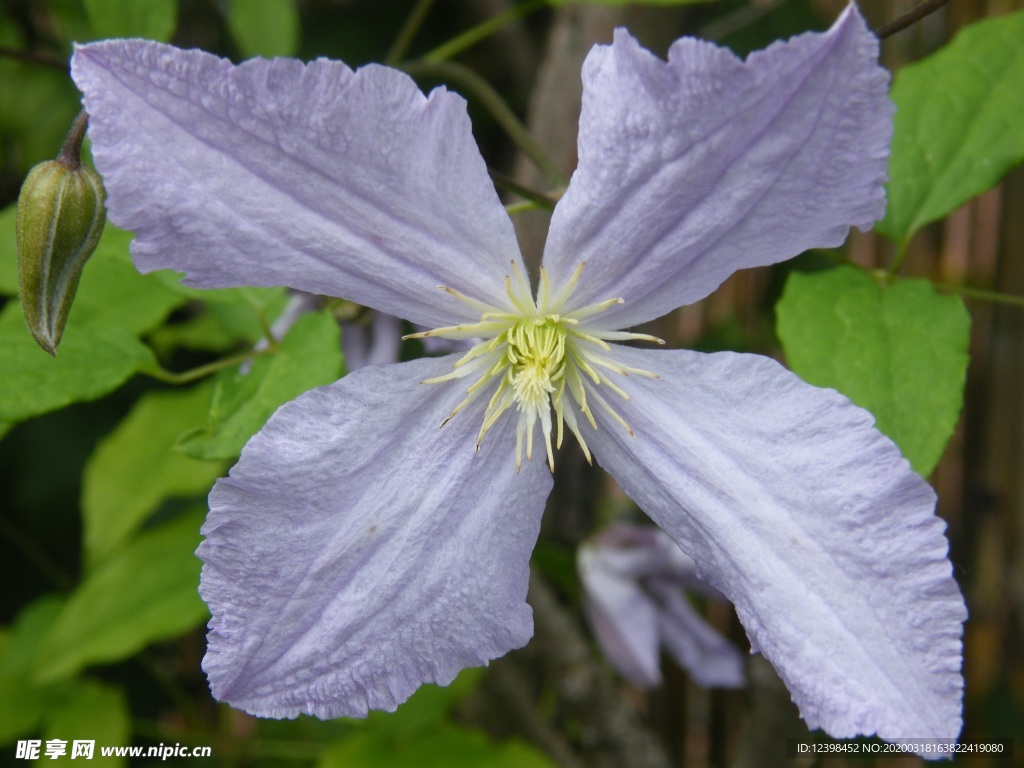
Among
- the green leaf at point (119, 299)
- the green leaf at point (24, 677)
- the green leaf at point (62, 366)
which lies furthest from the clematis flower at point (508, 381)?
the green leaf at point (24, 677)

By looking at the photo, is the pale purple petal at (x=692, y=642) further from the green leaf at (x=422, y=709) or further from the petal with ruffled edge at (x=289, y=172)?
the petal with ruffled edge at (x=289, y=172)

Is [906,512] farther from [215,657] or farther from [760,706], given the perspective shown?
[760,706]

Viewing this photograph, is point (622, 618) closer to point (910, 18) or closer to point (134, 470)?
point (134, 470)

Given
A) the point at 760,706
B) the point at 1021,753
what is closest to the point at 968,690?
the point at 1021,753

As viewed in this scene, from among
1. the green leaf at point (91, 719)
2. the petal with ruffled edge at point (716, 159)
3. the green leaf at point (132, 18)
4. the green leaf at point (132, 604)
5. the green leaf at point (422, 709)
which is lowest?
the green leaf at point (91, 719)

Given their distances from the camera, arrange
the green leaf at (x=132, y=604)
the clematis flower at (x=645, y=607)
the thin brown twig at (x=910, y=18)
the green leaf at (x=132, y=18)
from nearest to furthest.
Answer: the thin brown twig at (x=910, y=18) → the green leaf at (x=132, y=18) → the green leaf at (x=132, y=604) → the clematis flower at (x=645, y=607)
